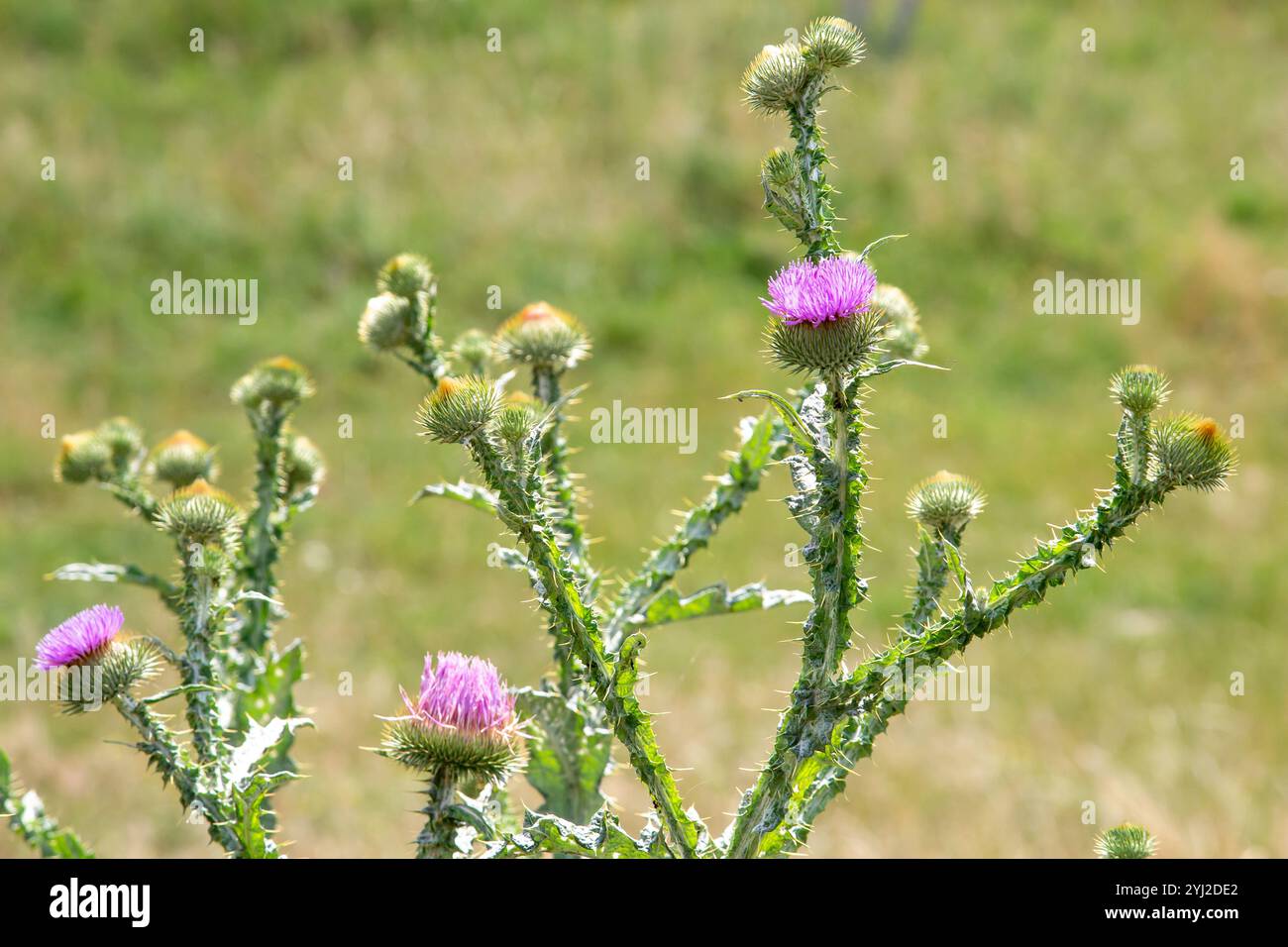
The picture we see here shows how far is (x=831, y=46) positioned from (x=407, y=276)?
981mm

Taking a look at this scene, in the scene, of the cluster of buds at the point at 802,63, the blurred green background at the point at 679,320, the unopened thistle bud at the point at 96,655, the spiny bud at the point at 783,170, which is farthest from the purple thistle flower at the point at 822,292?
the blurred green background at the point at 679,320

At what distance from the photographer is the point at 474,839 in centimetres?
183

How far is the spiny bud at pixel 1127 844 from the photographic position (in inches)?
69.9

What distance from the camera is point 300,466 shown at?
2715 mm

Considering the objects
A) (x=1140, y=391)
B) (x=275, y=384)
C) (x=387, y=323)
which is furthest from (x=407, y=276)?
(x=1140, y=391)

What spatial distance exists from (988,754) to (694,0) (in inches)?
452

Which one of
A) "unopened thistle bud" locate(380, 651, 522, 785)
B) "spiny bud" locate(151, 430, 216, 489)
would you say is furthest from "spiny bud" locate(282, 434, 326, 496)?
"unopened thistle bud" locate(380, 651, 522, 785)

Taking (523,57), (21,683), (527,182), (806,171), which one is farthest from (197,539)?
(523,57)

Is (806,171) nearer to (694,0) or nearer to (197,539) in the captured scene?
(197,539)

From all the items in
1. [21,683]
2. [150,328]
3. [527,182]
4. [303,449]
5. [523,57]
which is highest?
[523,57]

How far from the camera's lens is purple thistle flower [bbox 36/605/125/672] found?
1.86m

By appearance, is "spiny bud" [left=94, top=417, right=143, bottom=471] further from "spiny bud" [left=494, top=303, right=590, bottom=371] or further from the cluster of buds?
the cluster of buds
